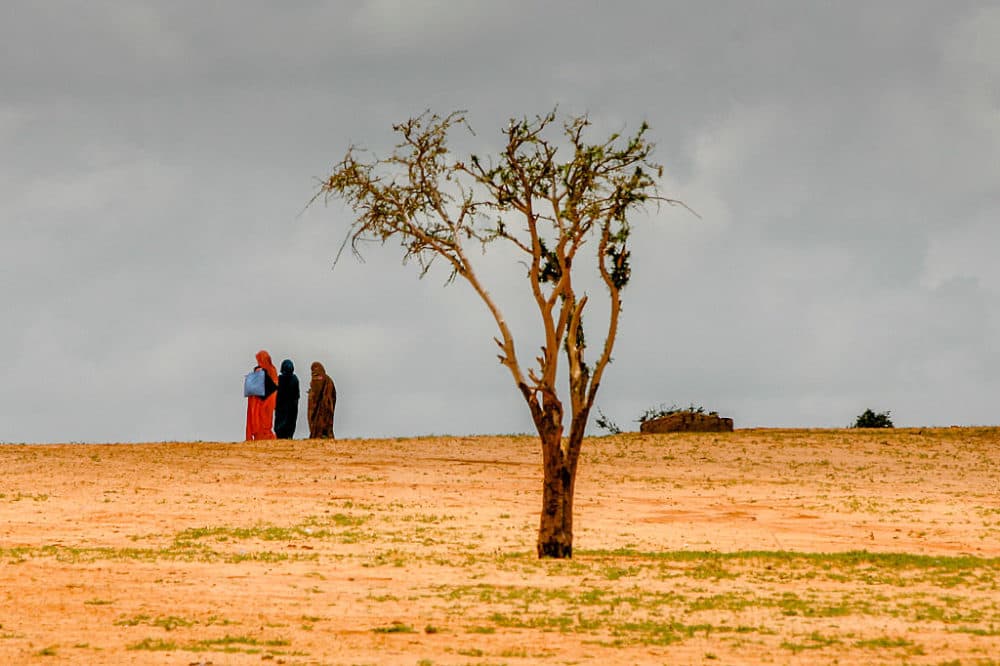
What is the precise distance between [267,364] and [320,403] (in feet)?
6.51

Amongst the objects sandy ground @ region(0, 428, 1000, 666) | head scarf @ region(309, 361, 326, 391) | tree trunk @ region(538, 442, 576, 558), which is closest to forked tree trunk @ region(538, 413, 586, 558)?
tree trunk @ region(538, 442, 576, 558)

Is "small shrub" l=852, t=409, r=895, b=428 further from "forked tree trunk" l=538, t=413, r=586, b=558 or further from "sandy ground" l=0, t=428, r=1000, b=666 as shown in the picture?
"forked tree trunk" l=538, t=413, r=586, b=558

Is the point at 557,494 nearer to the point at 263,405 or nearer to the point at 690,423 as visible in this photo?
the point at 263,405

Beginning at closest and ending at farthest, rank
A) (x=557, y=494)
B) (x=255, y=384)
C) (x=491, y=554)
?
(x=557, y=494)
(x=491, y=554)
(x=255, y=384)

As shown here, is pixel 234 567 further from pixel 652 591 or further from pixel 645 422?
pixel 645 422

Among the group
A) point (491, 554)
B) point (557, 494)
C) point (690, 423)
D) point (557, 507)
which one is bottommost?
point (491, 554)

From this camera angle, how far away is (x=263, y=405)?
4425 cm

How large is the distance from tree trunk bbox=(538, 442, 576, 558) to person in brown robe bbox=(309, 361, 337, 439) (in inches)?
901

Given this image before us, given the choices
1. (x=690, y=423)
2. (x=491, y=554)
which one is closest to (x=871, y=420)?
(x=690, y=423)

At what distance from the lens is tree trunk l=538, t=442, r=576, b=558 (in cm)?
2167

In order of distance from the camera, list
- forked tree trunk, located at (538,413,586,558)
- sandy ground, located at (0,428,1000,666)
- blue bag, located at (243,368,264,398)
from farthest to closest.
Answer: blue bag, located at (243,368,264,398)
forked tree trunk, located at (538,413,586,558)
sandy ground, located at (0,428,1000,666)

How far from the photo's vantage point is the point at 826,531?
26938 millimetres

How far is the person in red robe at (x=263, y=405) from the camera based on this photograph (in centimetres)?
4412

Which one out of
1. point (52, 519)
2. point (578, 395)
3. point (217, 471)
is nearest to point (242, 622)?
point (578, 395)
